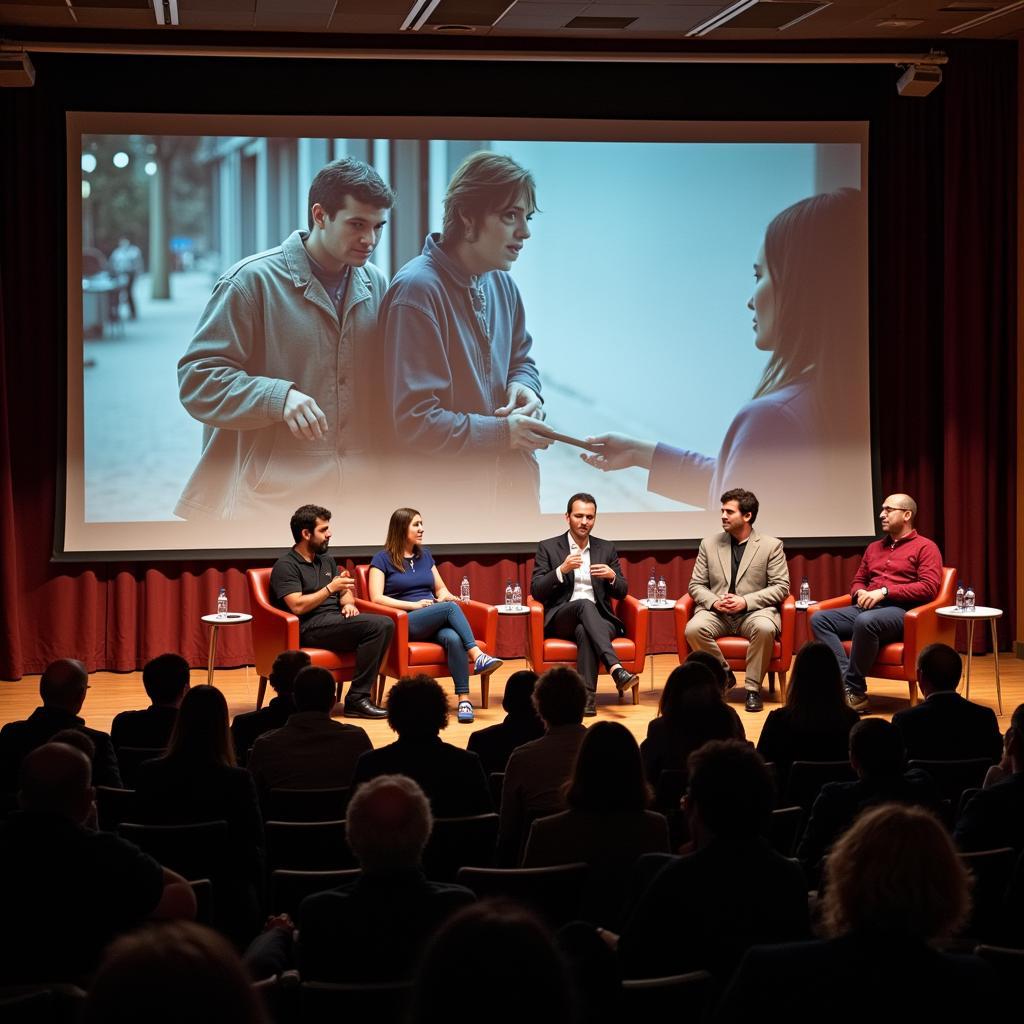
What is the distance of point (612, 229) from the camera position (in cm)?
878

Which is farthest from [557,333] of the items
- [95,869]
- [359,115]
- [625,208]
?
[95,869]

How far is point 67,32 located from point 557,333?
3441mm

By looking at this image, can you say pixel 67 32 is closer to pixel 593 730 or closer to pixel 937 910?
pixel 593 730

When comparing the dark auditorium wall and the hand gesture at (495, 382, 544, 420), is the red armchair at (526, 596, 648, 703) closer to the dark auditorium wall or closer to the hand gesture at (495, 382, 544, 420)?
the dark auditorium wall

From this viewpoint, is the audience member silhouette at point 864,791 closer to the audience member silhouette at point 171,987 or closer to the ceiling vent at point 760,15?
the audience member silhouette at point 171,987

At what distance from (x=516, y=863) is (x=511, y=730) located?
91 cm

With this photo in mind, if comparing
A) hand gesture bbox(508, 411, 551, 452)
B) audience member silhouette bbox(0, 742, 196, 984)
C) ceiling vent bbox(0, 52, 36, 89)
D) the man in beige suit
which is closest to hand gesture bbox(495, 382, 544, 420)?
hand gesture bbox(508, 411, 551, 452)

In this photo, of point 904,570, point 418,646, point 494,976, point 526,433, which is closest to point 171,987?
point 494,976

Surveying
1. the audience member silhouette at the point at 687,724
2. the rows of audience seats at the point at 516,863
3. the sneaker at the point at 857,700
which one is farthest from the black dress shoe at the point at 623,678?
the audience member silhouette at the point at 687,724

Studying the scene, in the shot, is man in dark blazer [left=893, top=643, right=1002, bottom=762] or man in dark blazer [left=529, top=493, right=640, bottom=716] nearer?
man in dark blazer [left=893, top=643, right=1002, bottom=762]

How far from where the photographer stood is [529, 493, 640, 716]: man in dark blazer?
24.1ft

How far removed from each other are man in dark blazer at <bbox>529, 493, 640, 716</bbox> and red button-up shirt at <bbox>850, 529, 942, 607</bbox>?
4.65 ft

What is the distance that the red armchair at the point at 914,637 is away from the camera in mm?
7250

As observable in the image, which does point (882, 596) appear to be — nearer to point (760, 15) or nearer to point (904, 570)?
point (904, 570)
